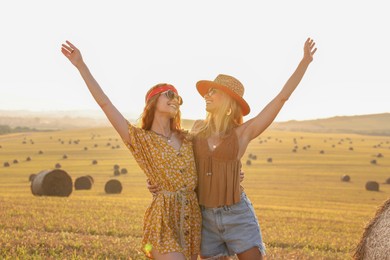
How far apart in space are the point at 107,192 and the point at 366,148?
56356 mm

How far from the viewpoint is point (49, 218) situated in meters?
15.7

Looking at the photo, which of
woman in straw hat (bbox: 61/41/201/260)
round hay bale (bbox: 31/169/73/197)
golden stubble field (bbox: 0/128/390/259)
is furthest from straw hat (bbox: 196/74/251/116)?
round hay bale (bbox: 31/169/73/197)

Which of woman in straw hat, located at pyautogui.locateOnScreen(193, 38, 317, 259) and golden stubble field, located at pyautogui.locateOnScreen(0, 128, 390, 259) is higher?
woman in straw hat, located at pyautogui.locateOnScreen(193, 38, 317, 259)

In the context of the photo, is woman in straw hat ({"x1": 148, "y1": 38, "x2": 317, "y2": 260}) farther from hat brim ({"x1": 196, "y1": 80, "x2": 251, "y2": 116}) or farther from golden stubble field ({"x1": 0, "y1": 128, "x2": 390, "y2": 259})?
golden stubble field ({"x1": 0, "y1": 128, "x2": 390, "y2": 259})

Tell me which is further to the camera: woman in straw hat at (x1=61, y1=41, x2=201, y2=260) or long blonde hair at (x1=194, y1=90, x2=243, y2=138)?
long blonde hair at (x1=194, y1=90, x2=243, y2=138)

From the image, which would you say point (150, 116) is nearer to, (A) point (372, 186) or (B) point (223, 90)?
(B) point (223, 90)

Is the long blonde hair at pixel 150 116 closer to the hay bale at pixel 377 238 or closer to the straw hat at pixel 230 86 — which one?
the straw hat at pixel 230 86

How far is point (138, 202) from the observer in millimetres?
24422

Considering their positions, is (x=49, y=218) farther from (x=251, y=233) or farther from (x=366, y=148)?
(x=366, y=148)

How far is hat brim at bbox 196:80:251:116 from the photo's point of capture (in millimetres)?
6566

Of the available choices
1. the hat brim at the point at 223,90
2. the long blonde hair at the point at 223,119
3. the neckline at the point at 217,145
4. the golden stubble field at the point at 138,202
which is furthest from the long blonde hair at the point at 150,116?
the golden stubble field at the point at 138,202

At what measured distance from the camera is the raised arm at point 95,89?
20.8 feet

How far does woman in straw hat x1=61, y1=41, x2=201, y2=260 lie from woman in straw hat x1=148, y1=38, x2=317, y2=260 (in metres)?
0.12

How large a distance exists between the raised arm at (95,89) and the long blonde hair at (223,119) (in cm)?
86
